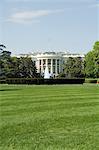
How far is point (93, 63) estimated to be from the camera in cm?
8881

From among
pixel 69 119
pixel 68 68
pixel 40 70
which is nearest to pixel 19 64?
pixel 68 68

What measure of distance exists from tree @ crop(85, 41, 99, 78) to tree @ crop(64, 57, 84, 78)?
1558cm

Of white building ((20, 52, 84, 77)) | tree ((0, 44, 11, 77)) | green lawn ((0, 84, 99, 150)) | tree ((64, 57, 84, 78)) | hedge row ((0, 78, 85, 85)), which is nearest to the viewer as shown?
green lawn ((0, 84, 99, 150))

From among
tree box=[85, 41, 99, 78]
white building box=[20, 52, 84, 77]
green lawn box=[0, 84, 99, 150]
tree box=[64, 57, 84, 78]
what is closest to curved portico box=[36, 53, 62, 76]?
white building box=[20, 52, 84, 77]

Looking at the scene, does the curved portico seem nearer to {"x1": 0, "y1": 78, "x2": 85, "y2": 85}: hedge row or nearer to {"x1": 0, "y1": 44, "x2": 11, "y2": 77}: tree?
{"x1": 0, "y1": 44, "x2": 11, "y2": 77}: tree

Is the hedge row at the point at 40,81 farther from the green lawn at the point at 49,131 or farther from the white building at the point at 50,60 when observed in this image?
the white building at the point at 50,60

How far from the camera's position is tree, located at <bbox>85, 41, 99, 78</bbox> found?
281 ft

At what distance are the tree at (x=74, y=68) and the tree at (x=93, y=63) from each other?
15.6m

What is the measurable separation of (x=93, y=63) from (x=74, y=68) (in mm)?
24348

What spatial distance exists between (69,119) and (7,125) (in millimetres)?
2217

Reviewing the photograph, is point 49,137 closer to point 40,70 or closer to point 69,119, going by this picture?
point 69,119

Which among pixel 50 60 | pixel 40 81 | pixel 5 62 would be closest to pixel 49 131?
pixel 40 81

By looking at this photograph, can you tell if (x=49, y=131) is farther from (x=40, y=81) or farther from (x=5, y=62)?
(x=5, y=62)

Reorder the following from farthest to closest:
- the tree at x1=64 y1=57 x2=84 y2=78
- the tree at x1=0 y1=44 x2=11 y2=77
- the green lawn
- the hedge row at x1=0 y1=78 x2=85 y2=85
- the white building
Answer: the white building → the tree at x1=64 y1=57 x2=84 y2=78 → the tree at x1=0 y1=44 x2=11 y2=77 → the hedge row at x1=0 y1=78 x2=85 y2=85 → the green lawn
